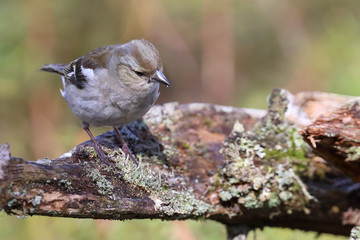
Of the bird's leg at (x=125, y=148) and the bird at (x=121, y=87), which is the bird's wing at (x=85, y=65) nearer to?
the bird at (x=121, y=87)

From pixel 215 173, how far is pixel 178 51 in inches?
150

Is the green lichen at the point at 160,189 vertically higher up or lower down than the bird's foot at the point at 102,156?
lower down

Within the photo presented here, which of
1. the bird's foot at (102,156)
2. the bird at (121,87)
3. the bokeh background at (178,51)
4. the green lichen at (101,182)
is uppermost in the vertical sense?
the bokeh background at (178,51)

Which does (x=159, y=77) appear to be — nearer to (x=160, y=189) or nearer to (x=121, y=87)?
(x=121, y=87)

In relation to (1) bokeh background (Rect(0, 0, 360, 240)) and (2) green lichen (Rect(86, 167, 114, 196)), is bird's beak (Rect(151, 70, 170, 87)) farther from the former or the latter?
(1) bokeh background (Rect(0, 0, 360, 240))

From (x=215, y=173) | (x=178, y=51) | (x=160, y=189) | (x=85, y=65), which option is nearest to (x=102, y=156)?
(x=160, y=189)

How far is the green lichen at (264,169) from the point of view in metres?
3.27

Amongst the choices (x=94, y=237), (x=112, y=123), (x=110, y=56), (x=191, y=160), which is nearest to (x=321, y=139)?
(x=191, y=160)

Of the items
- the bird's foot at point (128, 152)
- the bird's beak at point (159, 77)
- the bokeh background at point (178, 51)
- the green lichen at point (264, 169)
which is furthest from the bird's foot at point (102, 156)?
the bokeh background at point (178, 51)

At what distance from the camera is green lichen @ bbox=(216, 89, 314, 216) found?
327 centimetres

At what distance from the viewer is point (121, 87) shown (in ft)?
Result: 11.3

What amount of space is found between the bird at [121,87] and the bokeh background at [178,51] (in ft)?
4.23

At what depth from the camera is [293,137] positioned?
3625mm

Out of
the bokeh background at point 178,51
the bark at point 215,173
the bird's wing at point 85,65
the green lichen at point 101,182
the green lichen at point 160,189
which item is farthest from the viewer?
the bokeh background at point 178,51
